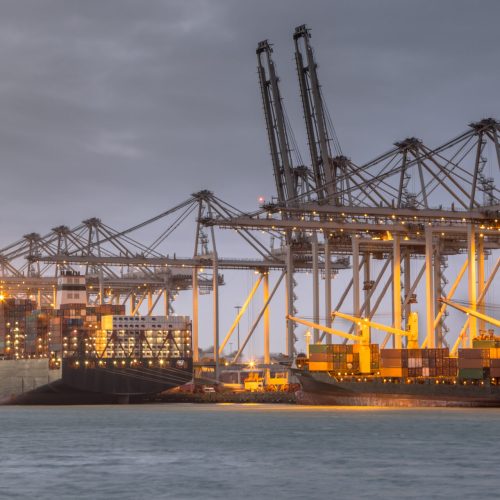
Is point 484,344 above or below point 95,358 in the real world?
below

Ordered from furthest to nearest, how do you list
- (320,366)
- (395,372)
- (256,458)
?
(320,366) → (395,372) → (256,458)

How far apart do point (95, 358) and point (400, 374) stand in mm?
32166

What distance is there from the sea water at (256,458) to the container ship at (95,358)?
32457mm

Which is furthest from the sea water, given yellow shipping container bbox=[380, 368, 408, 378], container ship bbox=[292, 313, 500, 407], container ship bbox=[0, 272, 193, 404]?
container ship bbox=[0, 272, 193, 404]

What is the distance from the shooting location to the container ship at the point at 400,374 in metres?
76.3

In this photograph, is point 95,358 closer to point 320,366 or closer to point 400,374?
point 320,366

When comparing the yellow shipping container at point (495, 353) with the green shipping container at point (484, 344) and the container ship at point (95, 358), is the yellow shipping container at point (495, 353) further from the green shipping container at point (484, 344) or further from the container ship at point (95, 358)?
the container ship at point (95, 358)

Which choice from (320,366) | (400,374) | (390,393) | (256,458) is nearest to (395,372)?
(400,374)

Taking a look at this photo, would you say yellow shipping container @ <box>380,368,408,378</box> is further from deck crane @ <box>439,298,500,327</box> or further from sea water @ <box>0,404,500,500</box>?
sea water @ <box>0,404,500,500</box>

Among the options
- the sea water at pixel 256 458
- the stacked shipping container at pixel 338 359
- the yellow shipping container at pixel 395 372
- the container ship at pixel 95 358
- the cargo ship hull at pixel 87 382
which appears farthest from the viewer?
the container ship at pixel 95 358

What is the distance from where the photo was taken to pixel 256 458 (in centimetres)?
4247

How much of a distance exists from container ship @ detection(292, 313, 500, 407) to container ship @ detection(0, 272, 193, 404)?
16.5m

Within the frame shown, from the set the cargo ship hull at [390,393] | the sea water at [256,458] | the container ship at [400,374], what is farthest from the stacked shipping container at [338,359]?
the sea water at [256,458]

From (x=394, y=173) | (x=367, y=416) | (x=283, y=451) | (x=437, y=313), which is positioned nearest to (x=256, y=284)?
(x=437, y=313)
